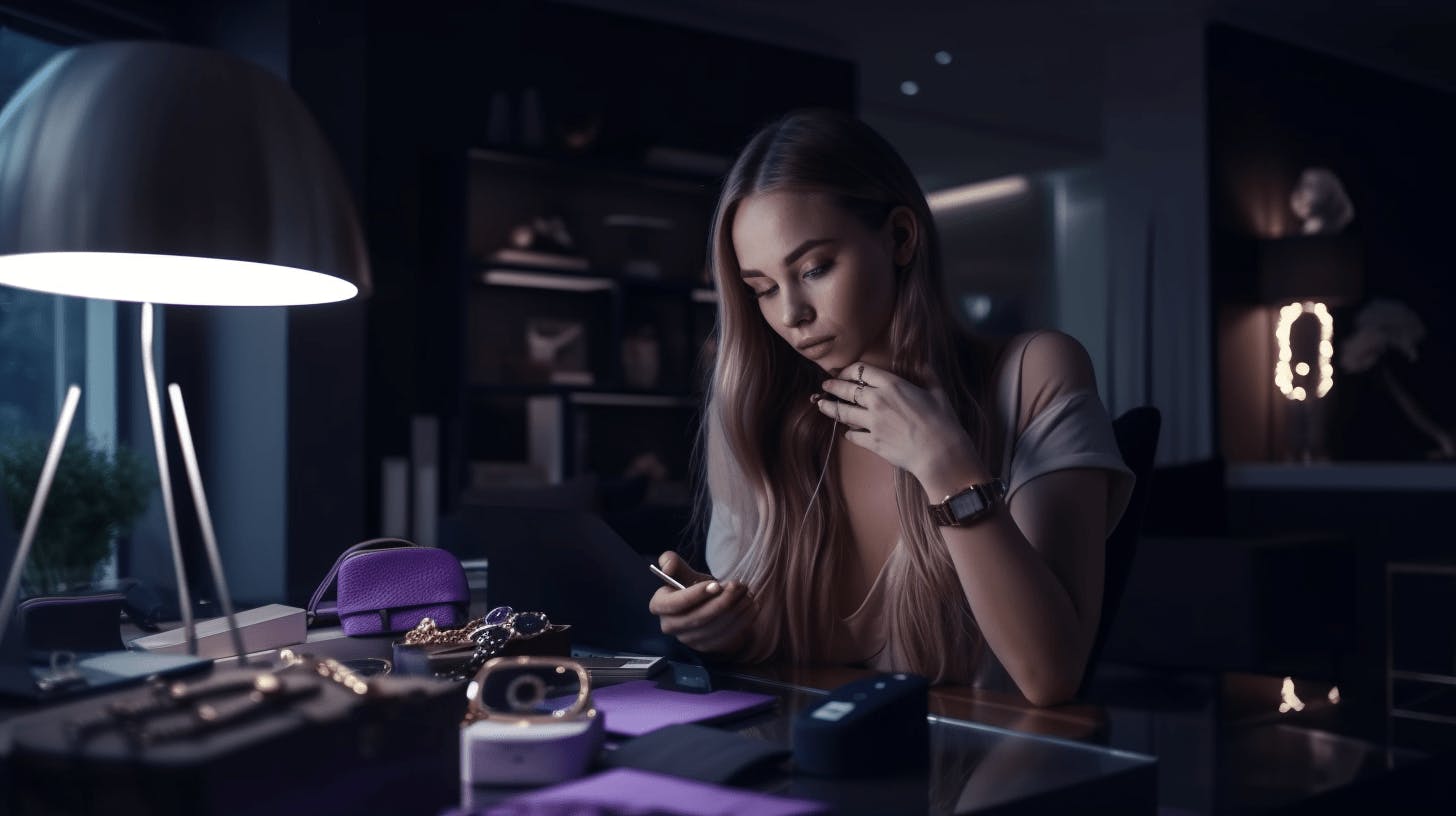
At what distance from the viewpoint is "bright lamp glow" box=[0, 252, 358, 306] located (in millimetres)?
1129

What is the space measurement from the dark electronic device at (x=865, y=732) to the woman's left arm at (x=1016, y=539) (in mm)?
341

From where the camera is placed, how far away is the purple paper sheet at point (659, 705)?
37.1 inches

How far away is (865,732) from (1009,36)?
6203 mm

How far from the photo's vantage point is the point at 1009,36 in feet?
21.1

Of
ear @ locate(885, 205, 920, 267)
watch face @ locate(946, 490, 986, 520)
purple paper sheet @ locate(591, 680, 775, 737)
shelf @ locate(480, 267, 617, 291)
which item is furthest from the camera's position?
shelf @ locate(480, 267, 617, 291)

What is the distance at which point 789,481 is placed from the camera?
1593 mm

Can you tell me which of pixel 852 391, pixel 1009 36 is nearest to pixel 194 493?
pixel 852 391

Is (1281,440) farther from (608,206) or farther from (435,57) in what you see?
(435,57)

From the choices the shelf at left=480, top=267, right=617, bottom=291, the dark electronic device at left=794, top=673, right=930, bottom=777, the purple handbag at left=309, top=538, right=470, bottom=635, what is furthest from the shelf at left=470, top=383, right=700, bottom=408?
the dark electronic device at left=794, top=673, right=930, bottom=777

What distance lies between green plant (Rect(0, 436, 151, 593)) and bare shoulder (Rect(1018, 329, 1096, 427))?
3.13 metres

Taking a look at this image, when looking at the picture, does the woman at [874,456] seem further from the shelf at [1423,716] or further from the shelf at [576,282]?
the shelf at [576,282]

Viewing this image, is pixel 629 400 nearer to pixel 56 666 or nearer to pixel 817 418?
pixel 817 418

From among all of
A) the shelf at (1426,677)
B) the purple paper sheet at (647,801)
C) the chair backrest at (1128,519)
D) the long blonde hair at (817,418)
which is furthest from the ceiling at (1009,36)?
the purple paper sheet at (647,801)

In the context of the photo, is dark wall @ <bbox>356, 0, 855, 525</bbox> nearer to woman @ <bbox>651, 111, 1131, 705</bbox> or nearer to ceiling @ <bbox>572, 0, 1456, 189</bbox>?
ceiling @ <bbox>572, 0, 1456, 189</bbox>
